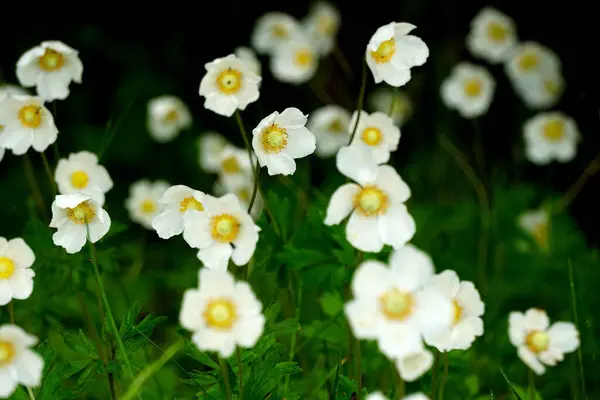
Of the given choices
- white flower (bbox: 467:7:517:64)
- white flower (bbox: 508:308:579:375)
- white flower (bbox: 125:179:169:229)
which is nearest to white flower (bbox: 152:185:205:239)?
white flower (bbox: 508:308:579:375)

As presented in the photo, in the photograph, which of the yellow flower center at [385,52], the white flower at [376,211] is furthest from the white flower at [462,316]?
the yellow flower center at [385,52]

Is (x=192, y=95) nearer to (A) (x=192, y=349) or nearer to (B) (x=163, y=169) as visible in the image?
(B) (x=163, y=169)

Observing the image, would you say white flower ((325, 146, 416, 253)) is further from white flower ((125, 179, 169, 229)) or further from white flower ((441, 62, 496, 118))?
white flower ((441, 62, 496, 118))

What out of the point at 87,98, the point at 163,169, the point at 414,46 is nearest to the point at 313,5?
the point at 163,169

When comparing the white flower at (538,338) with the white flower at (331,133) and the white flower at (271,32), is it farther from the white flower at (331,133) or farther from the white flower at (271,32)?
the white flower at (271,32)


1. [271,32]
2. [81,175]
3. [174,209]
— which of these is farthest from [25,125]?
[271,32]

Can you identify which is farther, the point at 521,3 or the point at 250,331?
the point at 521,3

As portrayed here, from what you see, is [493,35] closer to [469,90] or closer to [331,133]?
[469,90]
